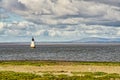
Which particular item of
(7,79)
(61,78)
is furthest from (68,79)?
(7,79)

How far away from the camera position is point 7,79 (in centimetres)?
3953

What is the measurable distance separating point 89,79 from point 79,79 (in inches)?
44.3

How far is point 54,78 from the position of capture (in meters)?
40.5

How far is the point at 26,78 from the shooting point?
133ft

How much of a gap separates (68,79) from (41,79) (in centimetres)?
309

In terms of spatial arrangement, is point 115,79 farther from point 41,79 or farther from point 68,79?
point 41,79

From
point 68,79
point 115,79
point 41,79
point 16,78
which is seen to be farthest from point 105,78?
point 16,78

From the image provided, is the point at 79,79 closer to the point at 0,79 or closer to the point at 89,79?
the point at 89,79

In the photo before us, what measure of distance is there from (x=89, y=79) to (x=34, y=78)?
637cm

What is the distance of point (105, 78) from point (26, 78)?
922 centimetres

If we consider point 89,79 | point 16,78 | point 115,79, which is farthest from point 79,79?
point 16,78

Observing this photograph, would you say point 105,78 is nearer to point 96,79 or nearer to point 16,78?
point 96,79

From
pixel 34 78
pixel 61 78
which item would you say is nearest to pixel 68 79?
pixel 61 78

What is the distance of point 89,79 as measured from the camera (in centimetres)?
3938
